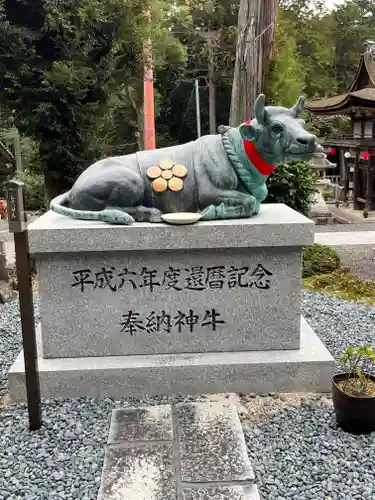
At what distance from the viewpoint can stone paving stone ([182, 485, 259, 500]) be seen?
9.96 ft

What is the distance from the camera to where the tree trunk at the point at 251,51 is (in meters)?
8.95

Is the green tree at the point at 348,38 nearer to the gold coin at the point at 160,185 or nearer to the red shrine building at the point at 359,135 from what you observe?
the red shrine building at the point at 359,135

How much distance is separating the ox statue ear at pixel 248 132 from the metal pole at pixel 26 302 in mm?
1877

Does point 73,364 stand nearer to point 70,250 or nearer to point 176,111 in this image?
point 70,250

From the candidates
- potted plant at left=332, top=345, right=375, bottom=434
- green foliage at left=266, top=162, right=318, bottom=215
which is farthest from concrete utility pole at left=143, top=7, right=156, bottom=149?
potted plant at left=332, top=345, right=375, bottom=434

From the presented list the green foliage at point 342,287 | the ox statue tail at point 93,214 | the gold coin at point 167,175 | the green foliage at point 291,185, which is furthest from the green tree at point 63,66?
the gold coin at point 167,175

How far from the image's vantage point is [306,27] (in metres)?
29.1

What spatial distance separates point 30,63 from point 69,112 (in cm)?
116

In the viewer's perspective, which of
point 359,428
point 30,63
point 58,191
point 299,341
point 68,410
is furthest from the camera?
point 58,191

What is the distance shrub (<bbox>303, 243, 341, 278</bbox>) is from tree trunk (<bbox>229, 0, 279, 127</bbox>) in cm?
270

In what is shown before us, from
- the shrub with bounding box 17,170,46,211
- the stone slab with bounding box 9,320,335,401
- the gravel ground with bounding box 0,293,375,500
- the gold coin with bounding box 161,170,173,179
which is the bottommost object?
the shrub with bounding box 17,170,46,211

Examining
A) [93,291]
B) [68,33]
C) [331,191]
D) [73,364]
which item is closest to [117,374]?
[73,364]

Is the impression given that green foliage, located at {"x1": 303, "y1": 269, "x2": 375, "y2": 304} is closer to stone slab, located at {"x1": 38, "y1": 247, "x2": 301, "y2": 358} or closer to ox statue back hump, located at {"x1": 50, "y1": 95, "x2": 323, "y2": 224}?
stone slab, located at {"x1": 38, "y1": 247, "x2": 301, "y2": 358}

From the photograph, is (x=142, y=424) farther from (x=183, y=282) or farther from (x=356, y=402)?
(x=356, y=402)
